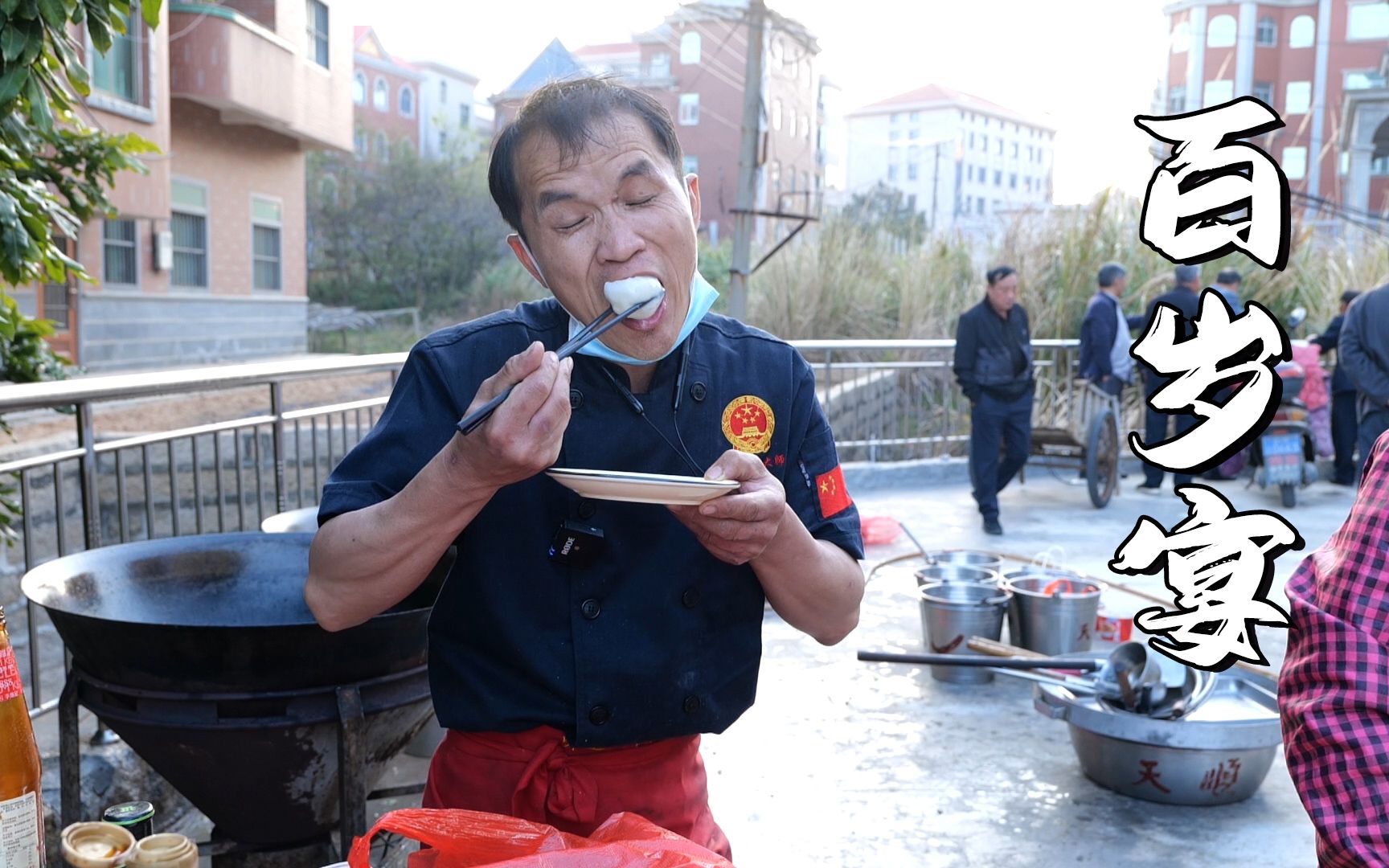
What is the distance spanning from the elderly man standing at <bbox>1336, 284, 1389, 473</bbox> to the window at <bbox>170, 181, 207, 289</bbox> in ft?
53.9

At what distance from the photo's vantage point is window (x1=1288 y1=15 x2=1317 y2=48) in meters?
42.6

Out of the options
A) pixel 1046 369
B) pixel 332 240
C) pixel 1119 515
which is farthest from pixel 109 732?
pixel 332 240

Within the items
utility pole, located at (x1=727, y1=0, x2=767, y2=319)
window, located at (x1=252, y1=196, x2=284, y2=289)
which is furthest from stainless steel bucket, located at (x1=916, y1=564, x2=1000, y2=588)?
window, located at (x1=252, y1=196, x2=284, y2=289)

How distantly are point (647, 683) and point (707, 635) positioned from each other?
0.11 m

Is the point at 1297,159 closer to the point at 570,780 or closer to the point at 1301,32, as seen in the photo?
the point at 1301,32

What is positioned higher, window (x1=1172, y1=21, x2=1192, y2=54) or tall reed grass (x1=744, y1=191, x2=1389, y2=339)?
window (x1=1172, y1=21, x2=1192, y2=54)

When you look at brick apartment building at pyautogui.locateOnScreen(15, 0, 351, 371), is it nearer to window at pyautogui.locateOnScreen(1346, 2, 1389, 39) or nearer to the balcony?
the balcony

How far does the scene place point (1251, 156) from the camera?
468 centimetres

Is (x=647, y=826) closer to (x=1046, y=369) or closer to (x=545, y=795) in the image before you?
(x=545, y=795)

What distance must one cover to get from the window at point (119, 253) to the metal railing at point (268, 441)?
10.6 ft

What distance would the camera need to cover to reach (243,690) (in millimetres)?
2059

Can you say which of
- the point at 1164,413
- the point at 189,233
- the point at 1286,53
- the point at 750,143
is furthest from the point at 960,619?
the point at 1286,53

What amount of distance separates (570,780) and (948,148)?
72633 millimetres

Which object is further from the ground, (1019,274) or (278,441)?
(1019,274)
